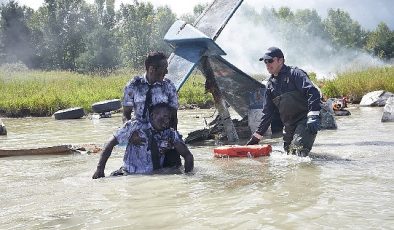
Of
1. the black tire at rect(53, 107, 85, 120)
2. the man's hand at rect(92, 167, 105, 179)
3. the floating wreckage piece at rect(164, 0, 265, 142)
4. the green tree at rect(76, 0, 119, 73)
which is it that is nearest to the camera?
the man's hand at rect(92, 167, 105, 179)

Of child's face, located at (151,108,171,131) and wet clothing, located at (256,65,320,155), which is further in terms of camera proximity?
wet clothing, located at (256,65,320,155)

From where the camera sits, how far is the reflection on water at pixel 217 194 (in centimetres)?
293

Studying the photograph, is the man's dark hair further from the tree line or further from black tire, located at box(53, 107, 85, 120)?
the tree line

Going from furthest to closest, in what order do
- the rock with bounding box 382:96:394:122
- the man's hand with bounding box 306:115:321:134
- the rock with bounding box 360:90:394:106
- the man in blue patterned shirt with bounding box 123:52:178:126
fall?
the rock with bounding box 360:90:394:106 < the rock with bounding box 382:96:394:122 < the man's hand with bounding box 306:115:321:134 < the man in blue patterned shirt with bounding box 123:52:178:126

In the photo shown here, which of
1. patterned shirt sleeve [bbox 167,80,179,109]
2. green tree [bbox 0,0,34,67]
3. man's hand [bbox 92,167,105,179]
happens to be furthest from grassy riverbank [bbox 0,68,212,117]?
green tree [bbox 0,0,34,67]

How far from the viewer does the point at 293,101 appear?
18.6 ft

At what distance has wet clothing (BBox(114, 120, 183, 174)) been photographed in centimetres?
469

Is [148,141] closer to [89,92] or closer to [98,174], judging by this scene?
[98,174]

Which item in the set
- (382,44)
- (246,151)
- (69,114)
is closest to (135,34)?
(382,44)

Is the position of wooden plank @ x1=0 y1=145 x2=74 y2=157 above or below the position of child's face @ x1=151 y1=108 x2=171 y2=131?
below

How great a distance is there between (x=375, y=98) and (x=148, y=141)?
37.7ft

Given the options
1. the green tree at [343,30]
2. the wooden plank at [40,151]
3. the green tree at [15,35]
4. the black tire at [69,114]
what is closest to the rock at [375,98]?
the black tire at [69,114]

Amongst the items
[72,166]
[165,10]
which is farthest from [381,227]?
[165,10]

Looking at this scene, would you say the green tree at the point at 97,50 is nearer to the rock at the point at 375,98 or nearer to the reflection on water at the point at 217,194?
the rock at the point at 375,98
